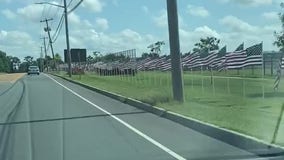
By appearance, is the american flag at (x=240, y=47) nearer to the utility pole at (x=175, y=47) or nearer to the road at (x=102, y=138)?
the utility pole at (x=175, y=47)

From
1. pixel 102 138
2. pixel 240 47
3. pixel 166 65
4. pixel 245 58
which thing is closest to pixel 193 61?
pixel 166 65

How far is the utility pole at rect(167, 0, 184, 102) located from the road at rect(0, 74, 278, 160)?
1682 mm

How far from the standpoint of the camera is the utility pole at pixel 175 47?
20303mm

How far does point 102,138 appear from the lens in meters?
12.9

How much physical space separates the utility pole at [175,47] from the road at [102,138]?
5.52ft

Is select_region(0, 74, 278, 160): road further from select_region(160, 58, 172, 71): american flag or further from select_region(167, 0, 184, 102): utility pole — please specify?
select_region(160, 58, 172, 71): american flag

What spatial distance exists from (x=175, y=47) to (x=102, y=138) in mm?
8204

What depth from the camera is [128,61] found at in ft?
158

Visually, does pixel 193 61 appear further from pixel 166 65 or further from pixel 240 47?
pixel 240 47

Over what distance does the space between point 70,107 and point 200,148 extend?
11.9 metres

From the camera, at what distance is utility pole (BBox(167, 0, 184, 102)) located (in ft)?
66.6

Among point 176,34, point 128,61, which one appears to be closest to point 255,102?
point 176,34

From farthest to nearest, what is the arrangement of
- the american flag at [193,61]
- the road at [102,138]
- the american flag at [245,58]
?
the american flag at [193,61], the american flag at [245,58], the road at [102,138]

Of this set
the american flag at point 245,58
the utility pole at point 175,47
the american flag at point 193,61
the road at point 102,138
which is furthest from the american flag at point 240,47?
the road at point 102,138
